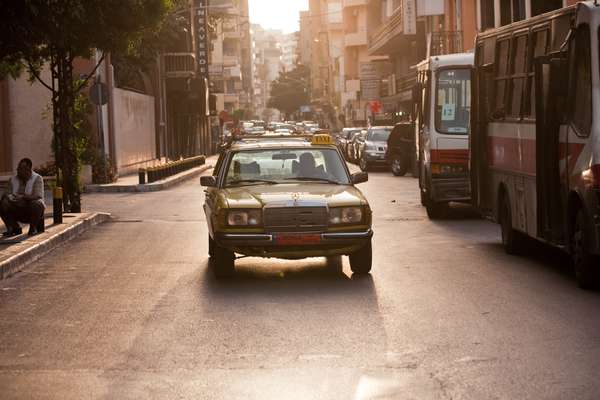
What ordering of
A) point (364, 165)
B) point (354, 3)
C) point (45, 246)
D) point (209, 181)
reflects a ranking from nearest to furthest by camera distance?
1. point (209, 181)
2. point (45, 246)
3. point (364, 165)
4. point (354, 3)

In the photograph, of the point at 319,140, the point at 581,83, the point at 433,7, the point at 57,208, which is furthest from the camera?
the point at 433,7

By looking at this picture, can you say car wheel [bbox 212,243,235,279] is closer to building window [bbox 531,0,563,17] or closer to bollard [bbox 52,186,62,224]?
bollard [bbox 52,186,62,224]

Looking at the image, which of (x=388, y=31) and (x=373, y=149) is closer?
(x=373, y=149)

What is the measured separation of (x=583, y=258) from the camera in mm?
12633

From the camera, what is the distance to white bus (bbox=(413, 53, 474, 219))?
23.0 m

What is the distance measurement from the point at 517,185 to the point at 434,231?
Answer: 5.04 m

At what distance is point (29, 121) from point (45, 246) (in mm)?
22021

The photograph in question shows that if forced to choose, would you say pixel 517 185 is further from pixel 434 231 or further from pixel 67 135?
pixel 67 135

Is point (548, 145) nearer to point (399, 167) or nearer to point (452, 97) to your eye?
point (452, 97)

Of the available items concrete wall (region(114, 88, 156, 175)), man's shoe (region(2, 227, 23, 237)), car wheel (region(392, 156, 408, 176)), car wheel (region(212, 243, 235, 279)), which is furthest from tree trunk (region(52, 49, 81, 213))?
car wheel (region(392, 156, 408, 176))

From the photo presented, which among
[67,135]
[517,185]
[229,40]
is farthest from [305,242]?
[229,40]

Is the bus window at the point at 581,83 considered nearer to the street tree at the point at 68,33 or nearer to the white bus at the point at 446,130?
the street tree at the point at 68,33

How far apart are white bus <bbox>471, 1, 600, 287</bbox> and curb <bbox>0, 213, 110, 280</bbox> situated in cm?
603

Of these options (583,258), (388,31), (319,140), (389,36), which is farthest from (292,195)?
(388,31)
